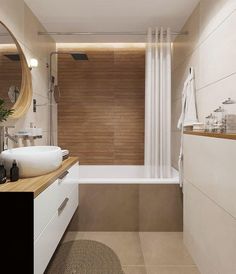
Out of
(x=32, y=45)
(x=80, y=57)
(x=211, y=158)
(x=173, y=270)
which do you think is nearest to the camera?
(x=211, y=158)

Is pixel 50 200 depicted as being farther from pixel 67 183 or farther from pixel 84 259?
pixel 84 259

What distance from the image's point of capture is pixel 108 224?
9.30 ft

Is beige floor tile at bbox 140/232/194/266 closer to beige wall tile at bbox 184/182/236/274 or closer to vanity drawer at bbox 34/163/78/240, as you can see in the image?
beige wall tile at bbox 184/182/236/274

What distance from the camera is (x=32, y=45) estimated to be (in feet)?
9.41

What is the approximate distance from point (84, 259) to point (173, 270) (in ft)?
2.34

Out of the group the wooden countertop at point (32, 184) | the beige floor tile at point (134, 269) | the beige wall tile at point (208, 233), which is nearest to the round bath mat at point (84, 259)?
the beige floor tile at point (134, 269)

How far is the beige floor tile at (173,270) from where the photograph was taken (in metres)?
2.08

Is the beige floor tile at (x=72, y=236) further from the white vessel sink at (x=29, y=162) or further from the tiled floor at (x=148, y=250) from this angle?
the white vessel sink at (x=29, y=162)

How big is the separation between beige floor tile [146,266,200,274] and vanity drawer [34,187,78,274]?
758 millimetres

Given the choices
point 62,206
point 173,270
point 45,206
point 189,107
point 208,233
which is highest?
point 189,107

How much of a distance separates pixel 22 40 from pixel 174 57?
2006 millimetres

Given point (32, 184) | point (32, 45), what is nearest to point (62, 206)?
point (32, 184)

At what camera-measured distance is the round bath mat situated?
82.4 inches

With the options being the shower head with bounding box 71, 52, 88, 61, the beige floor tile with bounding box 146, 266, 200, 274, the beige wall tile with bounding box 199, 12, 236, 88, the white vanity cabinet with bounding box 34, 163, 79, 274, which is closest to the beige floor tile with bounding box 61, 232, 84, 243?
the white vanity cabinet with bounding box 34, 163, 79, 274
